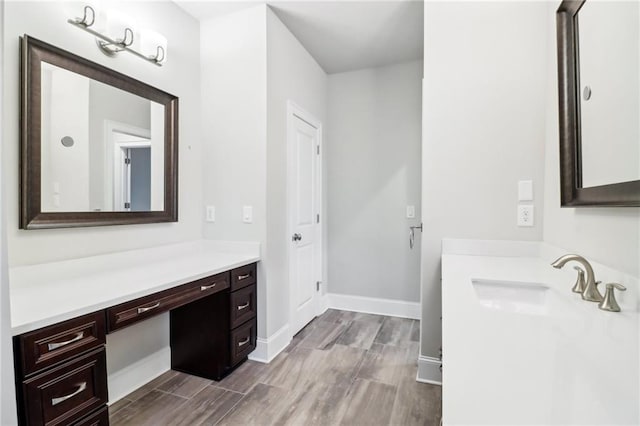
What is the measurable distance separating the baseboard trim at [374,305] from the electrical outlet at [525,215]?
1.66m

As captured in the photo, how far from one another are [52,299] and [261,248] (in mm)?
1252

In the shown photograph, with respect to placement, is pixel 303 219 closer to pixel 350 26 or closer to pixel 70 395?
pixel 350 26

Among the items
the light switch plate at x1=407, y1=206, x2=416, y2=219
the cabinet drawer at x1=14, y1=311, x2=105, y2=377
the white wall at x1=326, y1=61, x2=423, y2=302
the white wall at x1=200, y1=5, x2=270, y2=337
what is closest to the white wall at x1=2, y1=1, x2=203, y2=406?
the white wall at x1=200, y1=5, x2=270, y2=337

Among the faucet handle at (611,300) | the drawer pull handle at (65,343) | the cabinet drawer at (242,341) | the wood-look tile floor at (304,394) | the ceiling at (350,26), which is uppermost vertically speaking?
the ceiling at (350,26)

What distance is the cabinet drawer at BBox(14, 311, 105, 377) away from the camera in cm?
104

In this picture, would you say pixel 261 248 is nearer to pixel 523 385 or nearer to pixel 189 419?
pixel 189 419

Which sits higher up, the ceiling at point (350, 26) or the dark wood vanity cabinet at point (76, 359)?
the ceiling at point (350, 26)

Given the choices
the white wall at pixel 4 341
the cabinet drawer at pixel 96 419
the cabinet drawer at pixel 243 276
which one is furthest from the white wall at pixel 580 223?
the cabinet drawer at pixel 96 419

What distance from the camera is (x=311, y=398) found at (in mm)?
1899

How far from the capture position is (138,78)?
204cm

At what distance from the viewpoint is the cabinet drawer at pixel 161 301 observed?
4.42ft

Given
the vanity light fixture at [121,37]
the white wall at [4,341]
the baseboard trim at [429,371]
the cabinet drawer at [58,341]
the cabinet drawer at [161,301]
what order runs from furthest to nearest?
the baseboard trim at [429,371] < the vanity light fixture at [121,37] < the cabinet drawer at [161,301] < the cabinet drawer at [58,341] < the white wall at [4,341]

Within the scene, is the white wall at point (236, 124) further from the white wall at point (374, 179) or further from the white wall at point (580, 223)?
the white wall at point (580, 223)

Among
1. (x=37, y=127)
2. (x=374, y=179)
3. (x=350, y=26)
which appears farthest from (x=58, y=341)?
(x=374, y=179)
